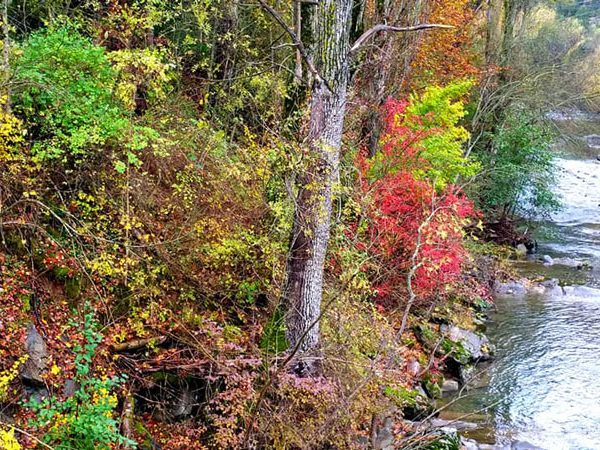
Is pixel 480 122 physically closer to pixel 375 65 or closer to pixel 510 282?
pixel 510 282

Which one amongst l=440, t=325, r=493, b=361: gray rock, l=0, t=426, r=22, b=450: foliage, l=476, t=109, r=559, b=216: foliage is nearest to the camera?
l=0, t=426, r=22, b=450: foliage

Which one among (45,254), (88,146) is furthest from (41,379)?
(88,146)

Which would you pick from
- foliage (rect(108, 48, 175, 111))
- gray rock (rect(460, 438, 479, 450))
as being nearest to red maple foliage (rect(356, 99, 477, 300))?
gray rock (rect(460, 438, 479, 450))

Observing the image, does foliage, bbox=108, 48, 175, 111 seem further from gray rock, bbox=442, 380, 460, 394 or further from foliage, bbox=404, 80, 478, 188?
gray rock, bbox=442, 380, 460, 394

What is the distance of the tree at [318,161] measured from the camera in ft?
19.1

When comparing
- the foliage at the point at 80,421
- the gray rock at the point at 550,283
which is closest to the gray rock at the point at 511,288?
the gray rock at the point at 550,283

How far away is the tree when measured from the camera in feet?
19.1

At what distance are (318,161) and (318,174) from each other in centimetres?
16

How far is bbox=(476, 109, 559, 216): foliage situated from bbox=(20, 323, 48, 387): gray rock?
14.1m

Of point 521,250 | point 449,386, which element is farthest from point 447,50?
point 449,386

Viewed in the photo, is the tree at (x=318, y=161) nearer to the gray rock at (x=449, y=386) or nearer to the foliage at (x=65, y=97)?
the foliage at (x=65, y=97)

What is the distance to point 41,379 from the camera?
15.4ft

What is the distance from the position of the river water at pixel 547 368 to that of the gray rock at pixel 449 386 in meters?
0.25

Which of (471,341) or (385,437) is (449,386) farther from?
(385,437)
